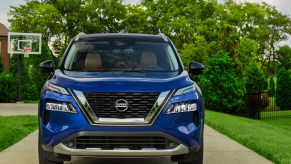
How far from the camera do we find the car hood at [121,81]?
6109mm

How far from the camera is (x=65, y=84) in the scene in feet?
20.6

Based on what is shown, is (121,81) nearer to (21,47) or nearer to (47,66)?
(47,66)

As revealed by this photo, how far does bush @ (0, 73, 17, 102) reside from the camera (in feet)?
99.3

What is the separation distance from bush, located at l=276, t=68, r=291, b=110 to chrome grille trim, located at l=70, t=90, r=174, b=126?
38650 mm

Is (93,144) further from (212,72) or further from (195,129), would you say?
(212,72)

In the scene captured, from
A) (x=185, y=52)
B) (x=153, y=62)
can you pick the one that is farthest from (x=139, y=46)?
(x=185, y=52)

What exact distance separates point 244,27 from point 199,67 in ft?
219

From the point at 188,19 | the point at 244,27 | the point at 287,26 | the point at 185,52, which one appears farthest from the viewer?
the point at 287,26

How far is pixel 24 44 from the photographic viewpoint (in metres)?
32.1

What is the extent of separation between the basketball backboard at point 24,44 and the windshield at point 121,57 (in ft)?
79.1

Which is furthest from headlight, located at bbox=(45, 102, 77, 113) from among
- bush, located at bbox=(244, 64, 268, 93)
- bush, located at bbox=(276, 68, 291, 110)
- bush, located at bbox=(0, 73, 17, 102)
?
bush, located at bbox=(244, 64, 268, 93)

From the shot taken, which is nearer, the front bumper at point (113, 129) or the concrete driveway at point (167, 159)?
the front bumper at point (113, 129)

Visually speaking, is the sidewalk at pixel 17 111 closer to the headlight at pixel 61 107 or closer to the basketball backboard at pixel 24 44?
the basketball backboard at pixel 24 44

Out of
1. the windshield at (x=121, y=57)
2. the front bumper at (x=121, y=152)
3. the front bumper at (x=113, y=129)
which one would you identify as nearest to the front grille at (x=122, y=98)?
the front bumper at (x=113, y=129)
